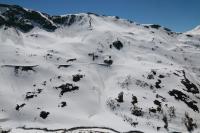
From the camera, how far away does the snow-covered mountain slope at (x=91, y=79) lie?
7731 cm

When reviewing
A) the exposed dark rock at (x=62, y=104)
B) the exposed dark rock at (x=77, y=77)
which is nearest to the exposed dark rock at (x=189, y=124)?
the exposed dark rock at (x=62, y=104)

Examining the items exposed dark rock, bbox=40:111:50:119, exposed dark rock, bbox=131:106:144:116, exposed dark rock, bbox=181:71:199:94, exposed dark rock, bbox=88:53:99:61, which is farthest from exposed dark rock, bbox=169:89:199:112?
exposed dark rock, bbox=40:111:50:119

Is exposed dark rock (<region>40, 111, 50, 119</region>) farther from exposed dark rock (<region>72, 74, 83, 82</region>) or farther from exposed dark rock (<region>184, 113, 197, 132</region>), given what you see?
exposed dark rock (<region>184, 113, 197, 132</region>)

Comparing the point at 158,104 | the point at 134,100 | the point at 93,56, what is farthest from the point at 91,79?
the point at 158,104

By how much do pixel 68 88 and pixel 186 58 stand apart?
6509cm

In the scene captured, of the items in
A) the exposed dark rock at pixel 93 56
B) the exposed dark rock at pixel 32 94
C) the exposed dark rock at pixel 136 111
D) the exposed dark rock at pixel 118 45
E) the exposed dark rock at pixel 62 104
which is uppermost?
the exposed dark rock at pixel 118 45

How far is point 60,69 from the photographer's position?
4055 inches

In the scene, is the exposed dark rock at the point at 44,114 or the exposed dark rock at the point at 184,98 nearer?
the exposed dark rock at the point at 44,114

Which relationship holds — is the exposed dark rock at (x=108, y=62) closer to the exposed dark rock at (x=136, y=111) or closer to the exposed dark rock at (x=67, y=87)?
the exposed dark rock at (x=67, y=87)

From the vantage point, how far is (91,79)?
9794cm

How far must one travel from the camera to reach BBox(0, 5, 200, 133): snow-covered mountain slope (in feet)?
254

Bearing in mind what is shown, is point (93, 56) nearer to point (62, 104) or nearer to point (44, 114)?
point (62, 104)

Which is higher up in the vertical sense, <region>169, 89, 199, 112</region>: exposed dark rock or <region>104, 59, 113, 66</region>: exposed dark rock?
<region>104, 59, 113, 66</region>: exposed dark rock

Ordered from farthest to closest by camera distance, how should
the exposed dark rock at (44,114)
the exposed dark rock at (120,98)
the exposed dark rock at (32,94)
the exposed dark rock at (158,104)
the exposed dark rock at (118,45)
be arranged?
the exposed dark rock at (118,45)
the exposed dark rock at (32,94)
the exposed dark rock at (120,98)
the exposed dark rock at (158,104)
the exposed dark rock at (44,114)
